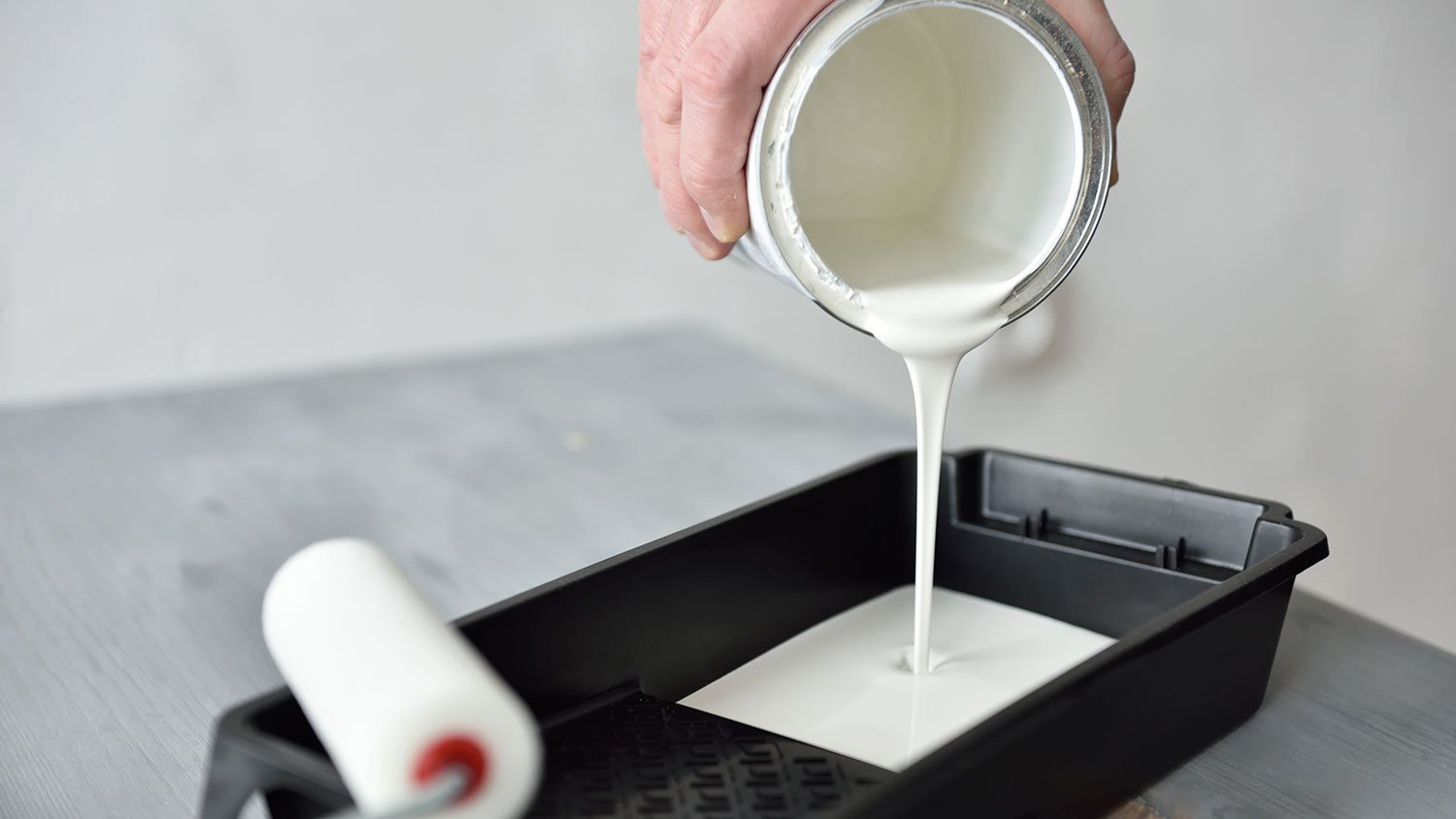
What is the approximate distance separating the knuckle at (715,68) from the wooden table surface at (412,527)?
44 cm

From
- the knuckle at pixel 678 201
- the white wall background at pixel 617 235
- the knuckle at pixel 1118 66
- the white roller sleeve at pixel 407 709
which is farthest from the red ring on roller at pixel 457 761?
the white wall background at pixel 617 235

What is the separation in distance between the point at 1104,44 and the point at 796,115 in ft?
0.66

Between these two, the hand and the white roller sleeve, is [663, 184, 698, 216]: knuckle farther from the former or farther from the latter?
the white roller sleeve

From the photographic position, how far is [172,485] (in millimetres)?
1223

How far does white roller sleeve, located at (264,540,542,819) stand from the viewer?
1.45 feet

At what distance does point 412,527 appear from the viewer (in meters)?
1.10

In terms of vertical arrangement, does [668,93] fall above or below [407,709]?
above

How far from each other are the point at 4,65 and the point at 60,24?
8 cm

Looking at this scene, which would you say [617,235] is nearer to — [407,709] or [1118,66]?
[1118,66]

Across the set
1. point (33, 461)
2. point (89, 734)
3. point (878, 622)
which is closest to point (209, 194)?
point (33, 461)

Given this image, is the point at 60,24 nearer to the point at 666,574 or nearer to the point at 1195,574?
the point at 666,574

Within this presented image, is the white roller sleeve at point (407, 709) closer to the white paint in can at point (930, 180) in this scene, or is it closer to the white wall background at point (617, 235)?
the white paint in can at point (930, 180)

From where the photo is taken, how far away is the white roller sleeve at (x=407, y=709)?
17.4 inches

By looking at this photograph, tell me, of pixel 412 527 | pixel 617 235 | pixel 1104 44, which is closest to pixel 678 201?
pixel 1104 44
